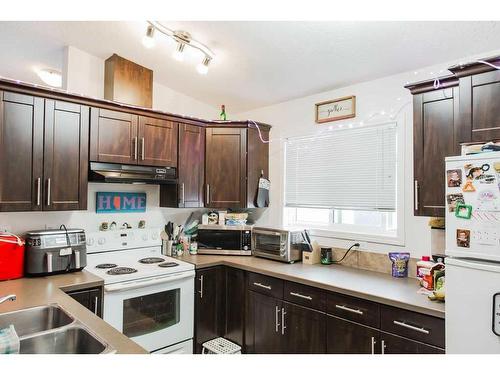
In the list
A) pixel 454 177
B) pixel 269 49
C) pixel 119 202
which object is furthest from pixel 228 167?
pixel 454 177

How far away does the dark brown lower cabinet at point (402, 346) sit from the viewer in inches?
72.7

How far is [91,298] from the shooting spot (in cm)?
231

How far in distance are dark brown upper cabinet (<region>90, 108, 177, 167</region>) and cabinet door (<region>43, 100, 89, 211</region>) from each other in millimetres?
90

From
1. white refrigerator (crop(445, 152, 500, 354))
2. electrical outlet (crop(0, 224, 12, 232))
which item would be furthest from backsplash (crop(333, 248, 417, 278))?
electrical outlet (crop(0, 224, 12, 232))

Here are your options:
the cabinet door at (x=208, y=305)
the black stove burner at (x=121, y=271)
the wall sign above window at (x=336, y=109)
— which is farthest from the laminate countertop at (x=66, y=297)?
the wall sign above window at (x=336, y=109)

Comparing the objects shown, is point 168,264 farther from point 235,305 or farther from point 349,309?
point 349,309

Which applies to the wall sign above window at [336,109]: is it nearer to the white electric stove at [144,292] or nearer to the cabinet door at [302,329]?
the cabinet door at [302,329]

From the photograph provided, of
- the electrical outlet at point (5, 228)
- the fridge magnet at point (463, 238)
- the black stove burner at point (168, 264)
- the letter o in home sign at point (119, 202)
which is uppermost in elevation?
the letter o in home sign at point (119, 202)

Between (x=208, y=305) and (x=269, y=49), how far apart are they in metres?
2.16

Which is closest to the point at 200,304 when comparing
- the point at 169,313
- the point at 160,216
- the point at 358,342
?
the point at 169,313

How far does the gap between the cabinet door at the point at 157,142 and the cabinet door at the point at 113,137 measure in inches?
2.5

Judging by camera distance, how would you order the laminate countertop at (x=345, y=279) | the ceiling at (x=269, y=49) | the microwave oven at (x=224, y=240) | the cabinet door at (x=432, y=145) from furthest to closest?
the microwave oven at (x=224, y=240) → the ceiling at (x=269, y=49) → the cabinet door at (x=432, y=145) → the laminate countertop at (x=345, y=279)

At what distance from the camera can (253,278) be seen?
2854mm

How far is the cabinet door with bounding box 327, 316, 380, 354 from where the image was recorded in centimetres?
209
